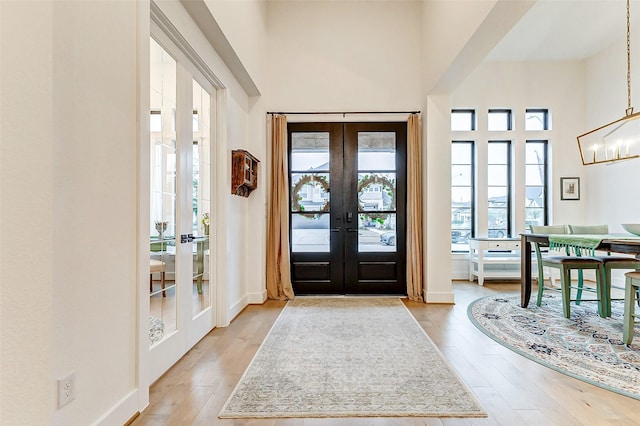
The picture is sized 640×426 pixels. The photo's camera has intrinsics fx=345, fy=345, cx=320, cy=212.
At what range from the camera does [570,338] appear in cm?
303

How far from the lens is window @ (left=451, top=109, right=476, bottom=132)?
19.9ft

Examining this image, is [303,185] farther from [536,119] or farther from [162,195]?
[536,119]

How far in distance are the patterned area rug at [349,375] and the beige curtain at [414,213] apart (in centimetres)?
105

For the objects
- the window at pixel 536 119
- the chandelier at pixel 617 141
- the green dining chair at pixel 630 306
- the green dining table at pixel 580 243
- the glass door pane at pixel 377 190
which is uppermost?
the window at pixel 536 119

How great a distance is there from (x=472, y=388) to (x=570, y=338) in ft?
5.01

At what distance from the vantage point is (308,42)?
4.75m

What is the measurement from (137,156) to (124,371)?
113cm

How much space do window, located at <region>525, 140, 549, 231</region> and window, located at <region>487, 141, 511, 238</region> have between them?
303 millimetres

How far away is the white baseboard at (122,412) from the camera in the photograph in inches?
63.7

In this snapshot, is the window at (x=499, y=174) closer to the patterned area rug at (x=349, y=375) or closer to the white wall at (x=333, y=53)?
the white wall at (x=333, y=53)

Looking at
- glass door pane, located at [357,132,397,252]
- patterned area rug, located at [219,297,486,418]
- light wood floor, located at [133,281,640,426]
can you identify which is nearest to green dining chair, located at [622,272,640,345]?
light wood floor, located at [133,281,640,426]

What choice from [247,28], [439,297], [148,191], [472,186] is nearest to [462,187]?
[472,186]

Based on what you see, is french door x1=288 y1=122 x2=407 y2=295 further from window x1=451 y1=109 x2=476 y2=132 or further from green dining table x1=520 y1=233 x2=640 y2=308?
window x1=451 y1=109 x2=476 y2=132

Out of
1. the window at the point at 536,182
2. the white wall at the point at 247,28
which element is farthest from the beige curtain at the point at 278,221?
the window at the point at 536,182
